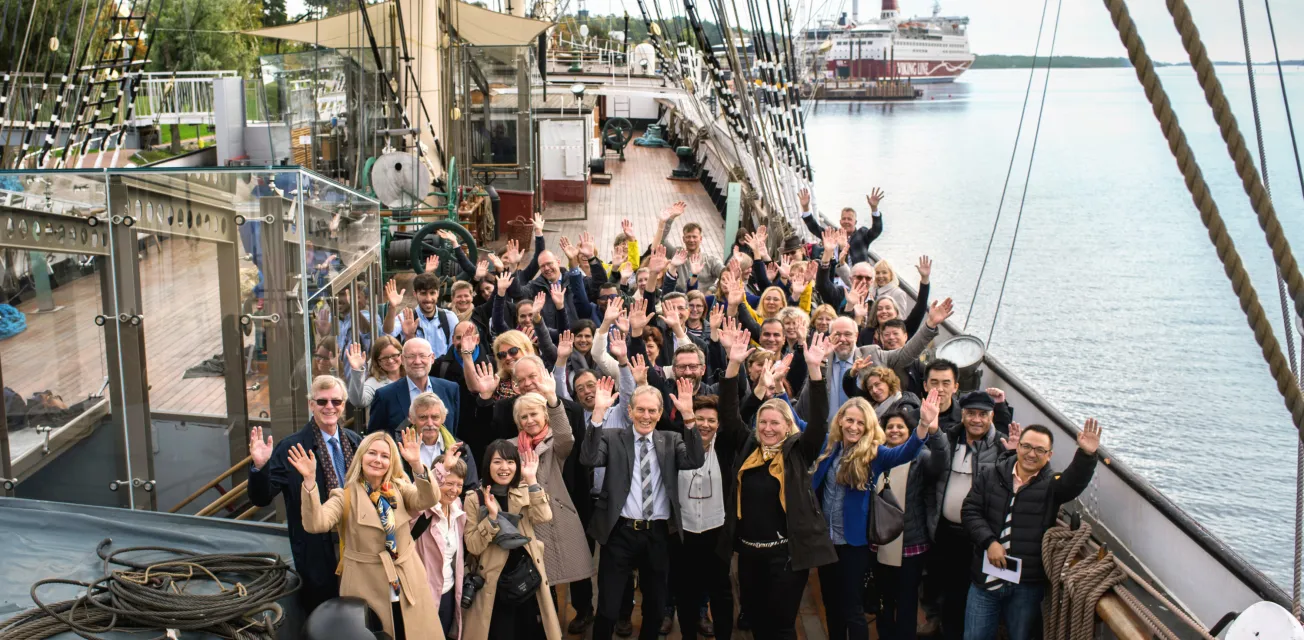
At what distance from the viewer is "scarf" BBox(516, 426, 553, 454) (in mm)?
4441

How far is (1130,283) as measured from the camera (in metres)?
33.3

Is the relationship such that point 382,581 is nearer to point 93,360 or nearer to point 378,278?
point 93,360

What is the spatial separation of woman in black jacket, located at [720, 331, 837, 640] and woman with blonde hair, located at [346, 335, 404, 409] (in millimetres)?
1732

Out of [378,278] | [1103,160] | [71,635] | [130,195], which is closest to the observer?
[71,635]

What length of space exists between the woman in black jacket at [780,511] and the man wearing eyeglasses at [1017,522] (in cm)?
61

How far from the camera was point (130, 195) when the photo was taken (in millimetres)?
4789

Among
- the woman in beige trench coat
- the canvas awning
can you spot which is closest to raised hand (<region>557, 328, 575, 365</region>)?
the woman in beige trench coat

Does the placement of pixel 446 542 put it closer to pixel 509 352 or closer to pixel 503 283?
pixel 509 352

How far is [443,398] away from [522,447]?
0.80 meters

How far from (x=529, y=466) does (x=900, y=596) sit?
1.70 meters

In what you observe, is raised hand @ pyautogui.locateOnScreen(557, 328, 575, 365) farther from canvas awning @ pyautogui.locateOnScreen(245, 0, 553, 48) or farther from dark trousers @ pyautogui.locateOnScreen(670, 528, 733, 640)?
canvas awning @ pyautogui.locateOnScreen(245, 0, 553, 48)

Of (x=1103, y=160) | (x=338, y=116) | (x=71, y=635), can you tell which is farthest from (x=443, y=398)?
(x=1103, y=160)

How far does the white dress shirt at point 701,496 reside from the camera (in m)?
4.63

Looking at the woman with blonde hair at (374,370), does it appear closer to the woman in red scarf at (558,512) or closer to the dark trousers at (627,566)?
the woman in red scarf at (558,512)
